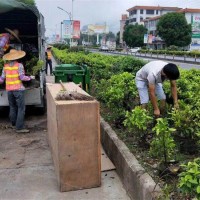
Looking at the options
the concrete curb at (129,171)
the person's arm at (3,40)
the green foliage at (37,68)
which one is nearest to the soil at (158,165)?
the concrete curb at (129,171)

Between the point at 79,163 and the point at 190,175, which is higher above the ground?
the point at 190,175

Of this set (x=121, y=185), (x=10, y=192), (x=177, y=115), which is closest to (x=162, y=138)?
(x=177, y=115)

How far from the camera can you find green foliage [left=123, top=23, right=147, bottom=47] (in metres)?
83.3

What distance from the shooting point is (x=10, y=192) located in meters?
4.48

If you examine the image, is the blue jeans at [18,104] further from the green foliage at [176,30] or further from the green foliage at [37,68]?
the green foliage at [176,30]

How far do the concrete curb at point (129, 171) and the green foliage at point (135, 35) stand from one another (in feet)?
260

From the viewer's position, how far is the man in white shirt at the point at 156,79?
5.10 m

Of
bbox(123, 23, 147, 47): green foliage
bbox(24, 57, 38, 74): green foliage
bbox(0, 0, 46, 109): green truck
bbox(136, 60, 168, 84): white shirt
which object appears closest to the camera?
bbox(136, 60, 168, 84): white shirt

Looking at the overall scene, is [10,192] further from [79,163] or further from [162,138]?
[162,138]

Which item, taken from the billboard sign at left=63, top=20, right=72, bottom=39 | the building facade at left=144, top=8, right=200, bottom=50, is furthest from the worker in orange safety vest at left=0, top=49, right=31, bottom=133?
the billboard sign at left=63, top=20, right=72, bottom=39

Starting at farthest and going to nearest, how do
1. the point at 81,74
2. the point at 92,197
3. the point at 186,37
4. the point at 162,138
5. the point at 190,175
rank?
the point at 186,37, the point at 81,74, the point at 92,197, the point at 162,138, the point at 190,175

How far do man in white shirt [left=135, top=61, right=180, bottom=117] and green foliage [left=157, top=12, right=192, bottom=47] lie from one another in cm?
5945

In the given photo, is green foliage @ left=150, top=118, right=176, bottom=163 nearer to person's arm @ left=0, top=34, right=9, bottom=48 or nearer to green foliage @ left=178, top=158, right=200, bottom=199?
green foliage @ left=178, top=158, right=200, bottom=199

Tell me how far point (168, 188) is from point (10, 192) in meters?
2.05
